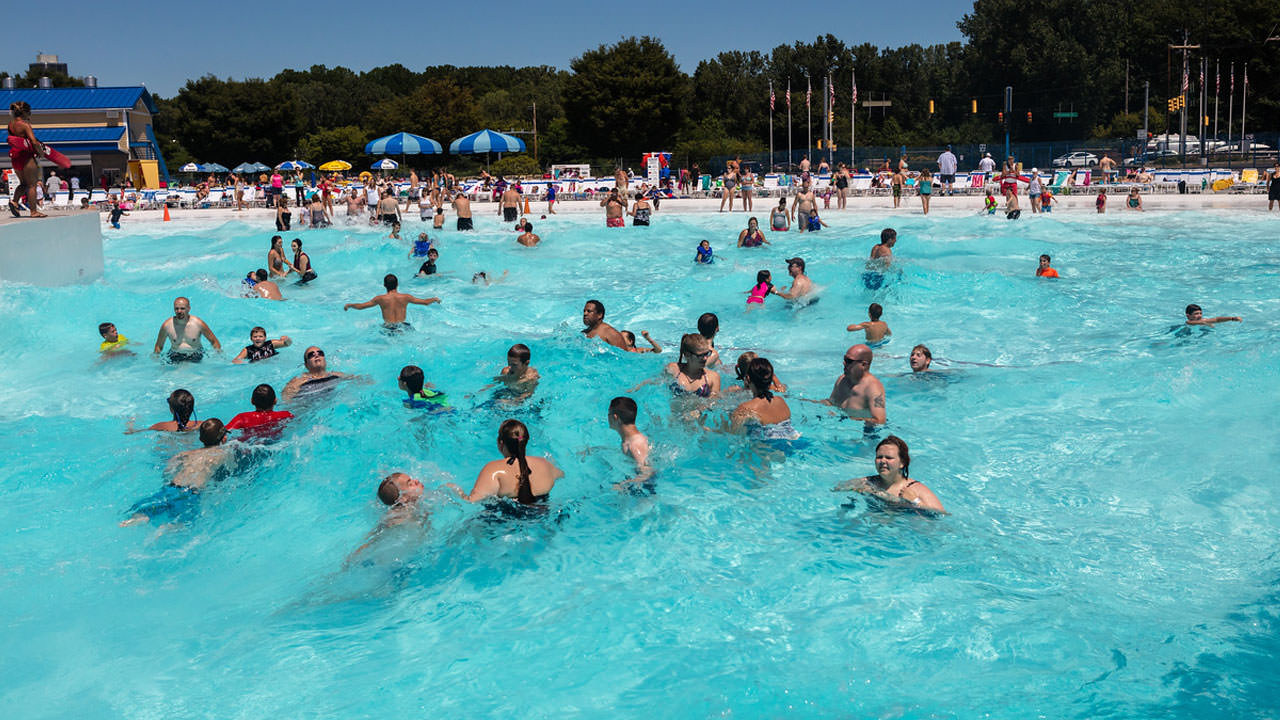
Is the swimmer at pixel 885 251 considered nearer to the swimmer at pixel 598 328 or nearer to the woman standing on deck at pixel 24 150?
the swimmer at pixel 598 328

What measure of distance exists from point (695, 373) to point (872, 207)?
22.5 meters

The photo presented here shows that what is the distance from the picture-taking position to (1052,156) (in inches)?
1794

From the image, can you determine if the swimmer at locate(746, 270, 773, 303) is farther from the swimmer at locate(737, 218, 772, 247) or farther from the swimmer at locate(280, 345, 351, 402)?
the swimmer at locate(280, 345, 351, 402)

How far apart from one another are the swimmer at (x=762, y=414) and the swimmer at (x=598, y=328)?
237 cm

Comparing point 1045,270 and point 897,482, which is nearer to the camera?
point 897,482

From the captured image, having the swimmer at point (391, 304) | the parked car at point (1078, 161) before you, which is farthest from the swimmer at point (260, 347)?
the parked car at point (1078, 161)

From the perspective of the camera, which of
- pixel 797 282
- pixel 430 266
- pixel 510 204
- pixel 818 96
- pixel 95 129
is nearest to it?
pixel 797 282

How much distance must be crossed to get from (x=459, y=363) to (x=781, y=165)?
37657 mm

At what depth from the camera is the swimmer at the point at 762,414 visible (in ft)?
25.2

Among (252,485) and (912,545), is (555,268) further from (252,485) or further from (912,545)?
(912,545)

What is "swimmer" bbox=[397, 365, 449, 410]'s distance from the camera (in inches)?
322

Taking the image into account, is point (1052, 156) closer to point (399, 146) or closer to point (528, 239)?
point (399, 146)

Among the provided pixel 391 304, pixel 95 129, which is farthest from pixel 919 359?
pixel 95 129

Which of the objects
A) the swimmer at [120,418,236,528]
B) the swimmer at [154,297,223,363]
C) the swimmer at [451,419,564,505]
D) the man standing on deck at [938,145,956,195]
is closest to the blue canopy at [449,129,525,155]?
the man standing on deck at [938,145,956,195]
